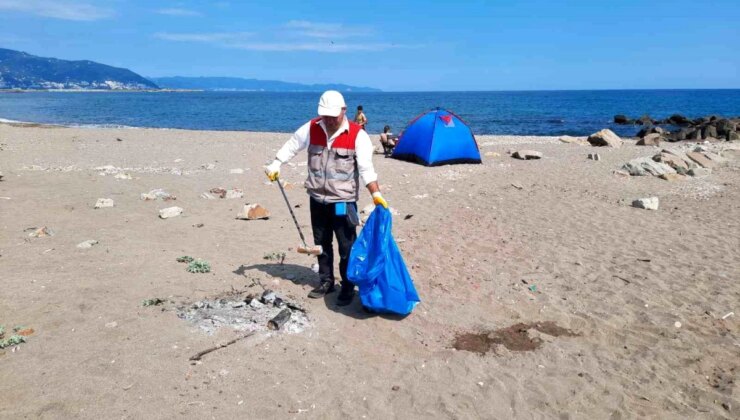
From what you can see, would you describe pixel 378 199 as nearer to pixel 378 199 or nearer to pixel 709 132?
pixel 378 199

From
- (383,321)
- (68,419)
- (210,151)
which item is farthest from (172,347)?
(210,151)

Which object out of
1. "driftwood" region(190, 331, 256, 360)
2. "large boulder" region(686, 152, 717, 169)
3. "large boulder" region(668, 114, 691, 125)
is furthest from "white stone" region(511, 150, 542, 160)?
"large boulder" region(668, 114, 691, 125)

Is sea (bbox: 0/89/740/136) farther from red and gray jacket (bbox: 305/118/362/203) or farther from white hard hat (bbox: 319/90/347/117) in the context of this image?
white hard hat (bbox: 319/90/347/117)

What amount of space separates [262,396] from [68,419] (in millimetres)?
1275

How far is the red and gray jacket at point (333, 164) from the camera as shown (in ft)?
16.7

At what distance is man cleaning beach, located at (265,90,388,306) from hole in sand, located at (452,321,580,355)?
1.32 meters

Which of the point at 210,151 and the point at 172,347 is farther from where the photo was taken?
the point at 210,151

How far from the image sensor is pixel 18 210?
29.1 feet

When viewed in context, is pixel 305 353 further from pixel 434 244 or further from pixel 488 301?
pixel 434 244

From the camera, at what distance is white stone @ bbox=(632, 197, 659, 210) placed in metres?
10.1

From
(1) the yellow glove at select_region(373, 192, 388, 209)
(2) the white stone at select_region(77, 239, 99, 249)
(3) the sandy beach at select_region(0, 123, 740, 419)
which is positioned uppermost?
(1) the yellow glove at select_region(373, 192, 388, 209)

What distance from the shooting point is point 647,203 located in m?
10.1

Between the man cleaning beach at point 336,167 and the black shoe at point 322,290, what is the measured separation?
314mm

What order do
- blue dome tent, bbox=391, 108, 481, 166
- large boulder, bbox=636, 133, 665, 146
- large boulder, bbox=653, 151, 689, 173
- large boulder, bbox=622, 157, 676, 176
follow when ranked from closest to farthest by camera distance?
large boulder, bbox=622, 157, 676, 176
large boulder, bbox=653, 151, 689, 173
blue dome tent, bbox=391, 108, 481, 166
large boulder, bbox=636, 133, 665, 146
